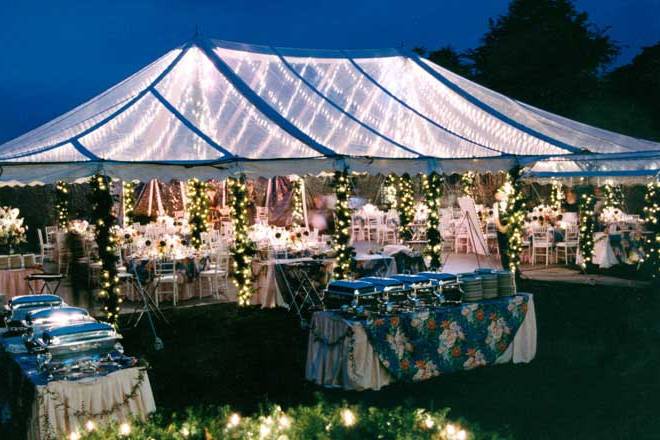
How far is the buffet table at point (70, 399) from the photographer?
3.83 metres

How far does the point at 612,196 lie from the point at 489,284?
14.8m

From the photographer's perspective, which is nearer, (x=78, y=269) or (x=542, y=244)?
(x=78, y=269)

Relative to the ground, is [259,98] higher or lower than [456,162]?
higher

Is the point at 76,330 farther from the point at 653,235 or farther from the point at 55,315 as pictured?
the point at 653,235

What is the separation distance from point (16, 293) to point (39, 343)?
6.54 m

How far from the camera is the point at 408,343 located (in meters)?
6.09

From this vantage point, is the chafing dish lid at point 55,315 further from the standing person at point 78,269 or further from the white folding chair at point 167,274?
the standing person at point 78,269

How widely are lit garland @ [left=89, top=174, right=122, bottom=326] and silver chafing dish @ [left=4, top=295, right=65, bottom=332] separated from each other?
2.59 meters

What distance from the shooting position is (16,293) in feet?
32.7

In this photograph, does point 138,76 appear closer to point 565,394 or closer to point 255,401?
point 255,401

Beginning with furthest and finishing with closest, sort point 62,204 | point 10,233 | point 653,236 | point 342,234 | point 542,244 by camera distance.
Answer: point 62,204 → point 542,244 → point 653,236 → point 10,233 → point 342,234

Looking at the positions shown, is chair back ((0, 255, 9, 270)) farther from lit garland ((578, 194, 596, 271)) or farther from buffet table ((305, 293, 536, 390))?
lit garland ((578, 194, 596, 271))

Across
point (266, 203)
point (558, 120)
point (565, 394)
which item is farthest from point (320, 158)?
point (266, 203)

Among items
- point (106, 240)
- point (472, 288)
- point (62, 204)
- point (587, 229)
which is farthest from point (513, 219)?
point (62, 204)
